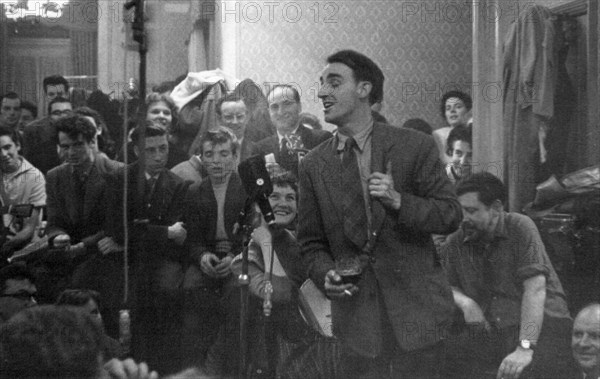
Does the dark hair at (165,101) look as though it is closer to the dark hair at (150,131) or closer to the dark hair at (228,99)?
the dark hair at (150,131)

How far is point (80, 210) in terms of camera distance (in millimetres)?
3385

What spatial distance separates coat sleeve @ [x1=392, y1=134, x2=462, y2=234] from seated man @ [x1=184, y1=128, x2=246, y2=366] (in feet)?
1.99

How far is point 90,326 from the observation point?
1966mm

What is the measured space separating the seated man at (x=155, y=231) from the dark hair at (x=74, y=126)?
19 cm

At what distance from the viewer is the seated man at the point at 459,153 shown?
130 inches

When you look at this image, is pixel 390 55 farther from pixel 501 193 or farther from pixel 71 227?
pixel 71 227

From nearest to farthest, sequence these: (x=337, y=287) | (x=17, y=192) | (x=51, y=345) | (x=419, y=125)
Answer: (x=51, y=345), (x=337, y=287), (x=419, y=125), (x=17, y=192)

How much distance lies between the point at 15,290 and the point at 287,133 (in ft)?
3.65

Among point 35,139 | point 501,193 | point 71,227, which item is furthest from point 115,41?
point 501,193

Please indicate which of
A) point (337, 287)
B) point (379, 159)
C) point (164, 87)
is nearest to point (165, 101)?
point (164, 87)

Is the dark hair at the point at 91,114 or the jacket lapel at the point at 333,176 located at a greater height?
the dark hair at the point at 91,114

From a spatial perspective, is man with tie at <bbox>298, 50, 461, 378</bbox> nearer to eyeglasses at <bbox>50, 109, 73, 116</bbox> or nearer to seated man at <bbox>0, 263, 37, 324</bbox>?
eyeglasses at <bbox>50, 109, 73, 116</bbox>

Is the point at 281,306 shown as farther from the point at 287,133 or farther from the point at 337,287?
the point at 287,133

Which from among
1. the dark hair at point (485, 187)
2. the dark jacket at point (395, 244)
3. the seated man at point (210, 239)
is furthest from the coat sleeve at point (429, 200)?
the seated man at point (210, 239)
